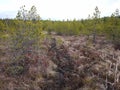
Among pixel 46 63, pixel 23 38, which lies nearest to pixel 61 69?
pixel 46 63

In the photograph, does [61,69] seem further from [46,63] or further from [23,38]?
[23,38]

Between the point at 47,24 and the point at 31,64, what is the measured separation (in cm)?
2207

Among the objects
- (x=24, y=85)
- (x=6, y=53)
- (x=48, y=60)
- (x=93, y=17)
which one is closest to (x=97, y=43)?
(x=93, y=17)

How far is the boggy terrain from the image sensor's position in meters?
23.3

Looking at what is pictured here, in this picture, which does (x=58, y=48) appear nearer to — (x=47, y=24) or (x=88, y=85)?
(x=88, y=85)

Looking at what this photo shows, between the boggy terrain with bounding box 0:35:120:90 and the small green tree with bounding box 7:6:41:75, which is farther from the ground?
the small green tree with bounding box 7:6:41:75

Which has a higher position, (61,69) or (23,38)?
(23,38)

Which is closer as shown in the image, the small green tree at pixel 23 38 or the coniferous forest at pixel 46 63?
the coniferous forest at pixel 46 63

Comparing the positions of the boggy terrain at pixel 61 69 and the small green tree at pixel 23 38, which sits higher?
the small green tree at pixel 23 38

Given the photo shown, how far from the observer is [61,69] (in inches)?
1041

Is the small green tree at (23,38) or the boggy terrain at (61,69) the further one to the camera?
the small green tree at (23,38)

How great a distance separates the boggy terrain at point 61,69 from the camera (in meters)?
23.3

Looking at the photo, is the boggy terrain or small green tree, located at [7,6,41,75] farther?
small green tree, located at [7,6,41,75]

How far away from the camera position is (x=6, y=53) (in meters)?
28.4
